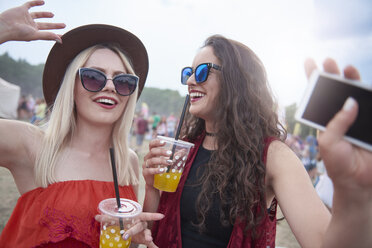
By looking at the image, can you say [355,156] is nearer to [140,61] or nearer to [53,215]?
[53,215]

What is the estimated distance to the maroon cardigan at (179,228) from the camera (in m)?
1.57

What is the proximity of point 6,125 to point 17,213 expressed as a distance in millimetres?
621

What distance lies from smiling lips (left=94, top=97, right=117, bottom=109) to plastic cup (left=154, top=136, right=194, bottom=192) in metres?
0.55

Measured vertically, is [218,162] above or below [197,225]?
above

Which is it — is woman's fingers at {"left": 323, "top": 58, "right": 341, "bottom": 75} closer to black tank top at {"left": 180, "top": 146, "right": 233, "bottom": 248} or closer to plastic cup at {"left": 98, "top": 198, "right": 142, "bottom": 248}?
black tank top at {"left": 180, "top": 146, "right": 233, "bottom": 248}

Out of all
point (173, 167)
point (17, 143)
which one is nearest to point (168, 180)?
point (173, 167)

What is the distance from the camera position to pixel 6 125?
5.33 feet

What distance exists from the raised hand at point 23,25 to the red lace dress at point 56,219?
102 cm

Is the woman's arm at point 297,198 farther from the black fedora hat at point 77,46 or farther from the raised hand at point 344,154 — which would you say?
the black fedora hat at point 77,46

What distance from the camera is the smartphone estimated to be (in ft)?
2.54

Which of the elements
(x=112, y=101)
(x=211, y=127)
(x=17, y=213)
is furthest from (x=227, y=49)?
(x=17, y=213)

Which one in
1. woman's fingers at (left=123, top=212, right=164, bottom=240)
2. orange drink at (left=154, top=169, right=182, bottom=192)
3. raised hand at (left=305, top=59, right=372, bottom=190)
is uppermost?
raised hand at (left=305, top=59, right=372, bottom=190)

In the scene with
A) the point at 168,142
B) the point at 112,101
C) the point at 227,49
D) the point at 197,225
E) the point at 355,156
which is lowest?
the point at 197,225

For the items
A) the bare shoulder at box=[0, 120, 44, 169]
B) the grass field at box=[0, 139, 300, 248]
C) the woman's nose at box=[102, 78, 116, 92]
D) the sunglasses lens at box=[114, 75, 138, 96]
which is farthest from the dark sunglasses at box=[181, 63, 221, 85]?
the grass field at box=[0, 139, 300, 248]
